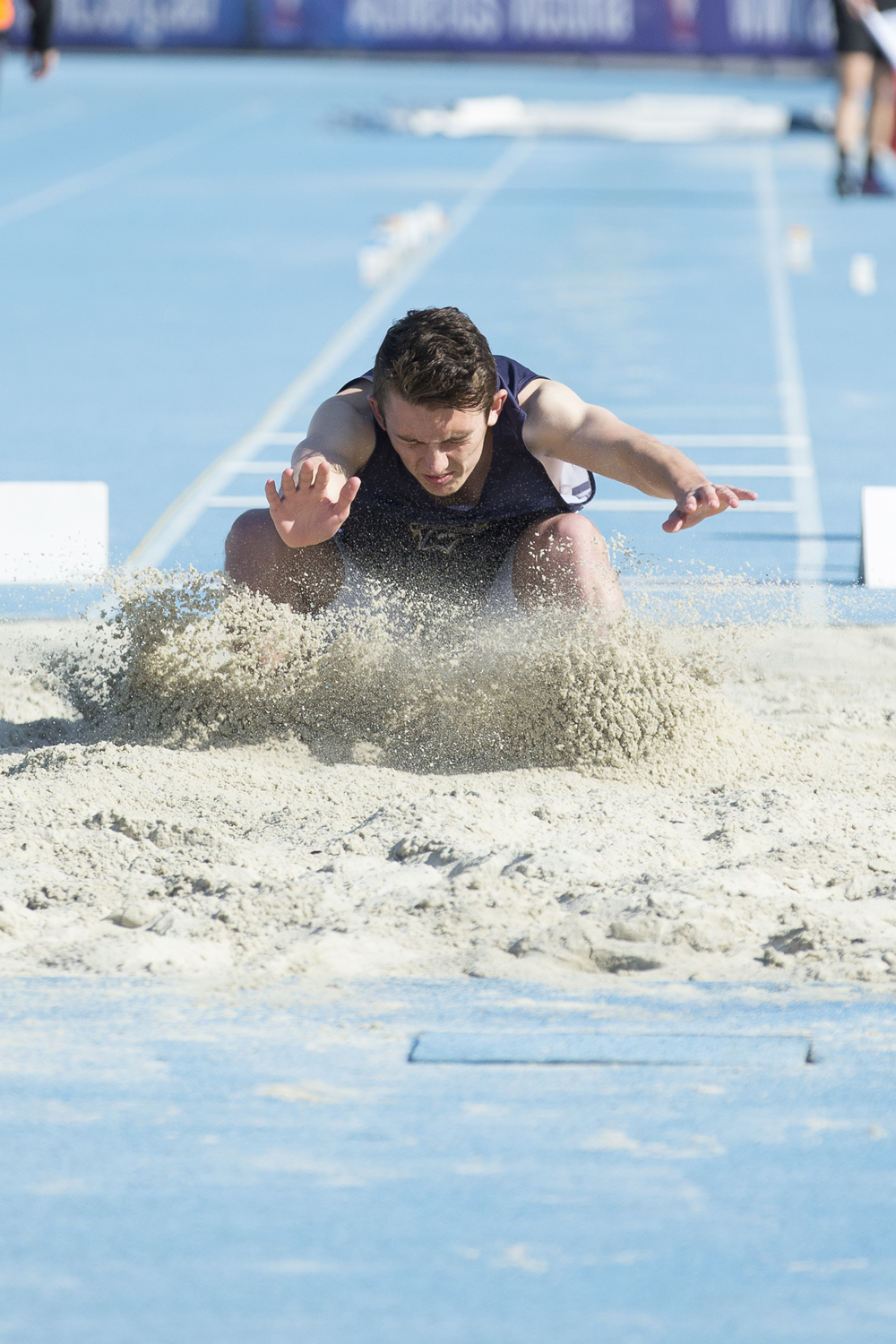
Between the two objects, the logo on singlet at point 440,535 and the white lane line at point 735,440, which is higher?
the logo on singlet at point 440,535

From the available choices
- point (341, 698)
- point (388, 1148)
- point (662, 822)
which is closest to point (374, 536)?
point (341, 698)

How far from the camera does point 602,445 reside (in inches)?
139

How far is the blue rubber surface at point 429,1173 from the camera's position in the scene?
172 centimetres

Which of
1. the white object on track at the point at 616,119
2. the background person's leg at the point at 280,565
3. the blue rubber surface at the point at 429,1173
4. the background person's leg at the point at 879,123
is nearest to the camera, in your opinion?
the blue rubber surface at the point at 429,1173

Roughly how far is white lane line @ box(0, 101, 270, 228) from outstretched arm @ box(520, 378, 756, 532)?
36.7ft

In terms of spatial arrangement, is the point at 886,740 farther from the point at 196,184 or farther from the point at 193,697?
the point at 196,184

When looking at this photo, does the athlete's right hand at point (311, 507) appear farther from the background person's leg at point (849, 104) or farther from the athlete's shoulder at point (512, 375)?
the background person's leg at point (849, 104)

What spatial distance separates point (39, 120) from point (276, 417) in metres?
16.4

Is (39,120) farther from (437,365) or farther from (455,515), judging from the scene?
(437,365)

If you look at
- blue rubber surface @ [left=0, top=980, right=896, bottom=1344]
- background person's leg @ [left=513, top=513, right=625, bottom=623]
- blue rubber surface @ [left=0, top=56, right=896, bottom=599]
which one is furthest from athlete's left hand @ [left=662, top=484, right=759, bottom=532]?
blue rubber surface @ [left=0, top=56, right=896, bottom=599]

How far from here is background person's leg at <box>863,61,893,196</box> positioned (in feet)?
45.8

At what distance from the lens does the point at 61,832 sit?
119 inches

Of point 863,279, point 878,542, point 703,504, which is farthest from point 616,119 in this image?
point 703,504

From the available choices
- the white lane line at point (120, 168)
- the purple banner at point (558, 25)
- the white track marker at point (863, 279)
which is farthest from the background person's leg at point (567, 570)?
the purple banner at point (558, 25)
